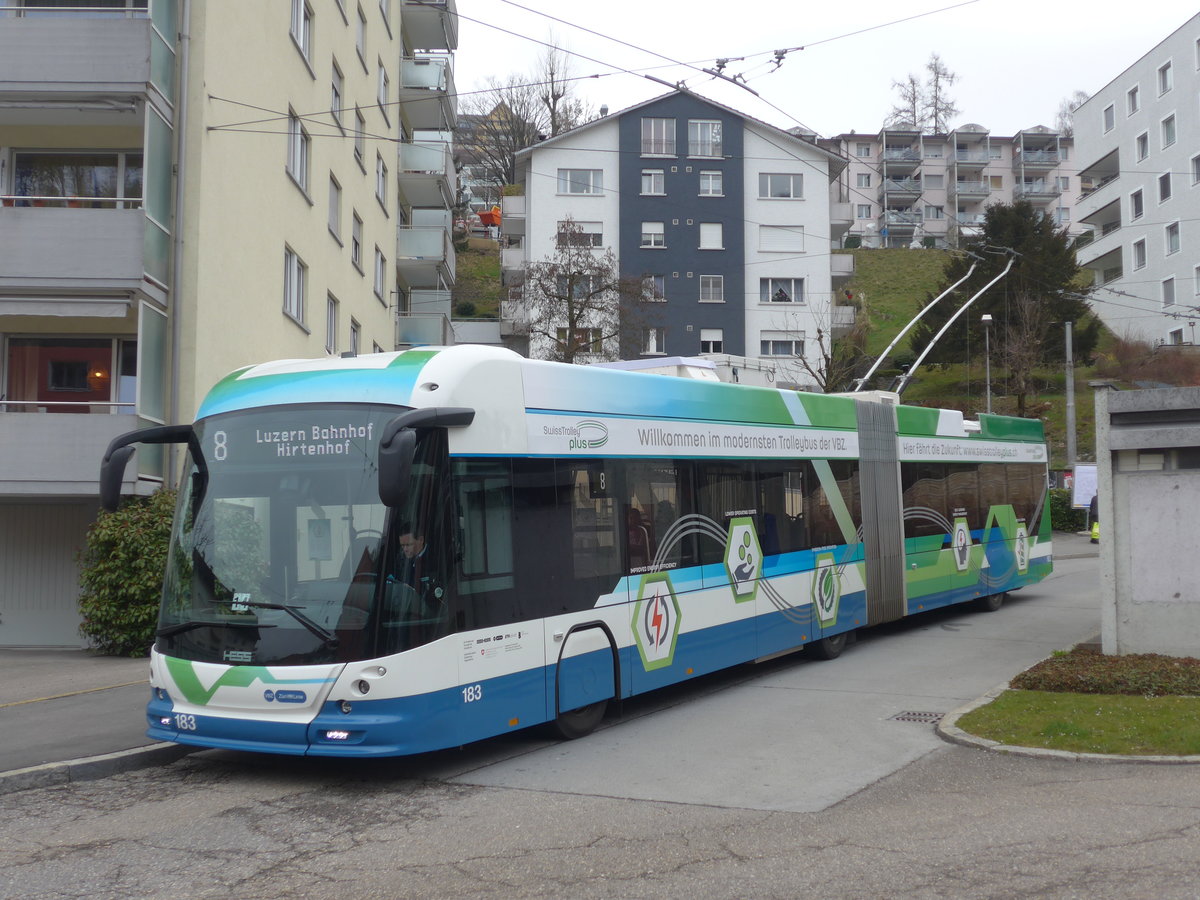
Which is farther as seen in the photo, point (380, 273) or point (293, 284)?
point (380, 273)

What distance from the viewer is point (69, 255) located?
1577cm

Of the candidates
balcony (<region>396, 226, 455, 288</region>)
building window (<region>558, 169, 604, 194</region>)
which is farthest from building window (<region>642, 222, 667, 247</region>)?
balcony (<region>396, 226, 455, 288</region>)

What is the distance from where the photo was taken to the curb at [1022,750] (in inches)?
319

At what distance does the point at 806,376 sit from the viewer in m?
46.7

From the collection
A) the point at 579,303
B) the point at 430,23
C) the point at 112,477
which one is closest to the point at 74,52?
the point at 112,477

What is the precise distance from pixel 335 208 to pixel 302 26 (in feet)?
13.6

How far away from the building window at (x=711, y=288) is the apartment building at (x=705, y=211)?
42mm

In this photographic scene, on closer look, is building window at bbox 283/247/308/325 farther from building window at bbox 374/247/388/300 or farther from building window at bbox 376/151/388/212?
building window at bbox 376/151/388/212

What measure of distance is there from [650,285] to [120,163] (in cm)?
2353

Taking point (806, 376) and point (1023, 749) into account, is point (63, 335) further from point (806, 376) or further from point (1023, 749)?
point (806, 376)

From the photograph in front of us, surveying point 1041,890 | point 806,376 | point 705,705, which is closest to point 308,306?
point 705,705

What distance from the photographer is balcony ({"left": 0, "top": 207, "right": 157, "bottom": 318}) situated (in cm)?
1567

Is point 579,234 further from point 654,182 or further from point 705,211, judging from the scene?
point 705,211

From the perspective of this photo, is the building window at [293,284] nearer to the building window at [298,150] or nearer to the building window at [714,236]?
the building window at [298,150]
